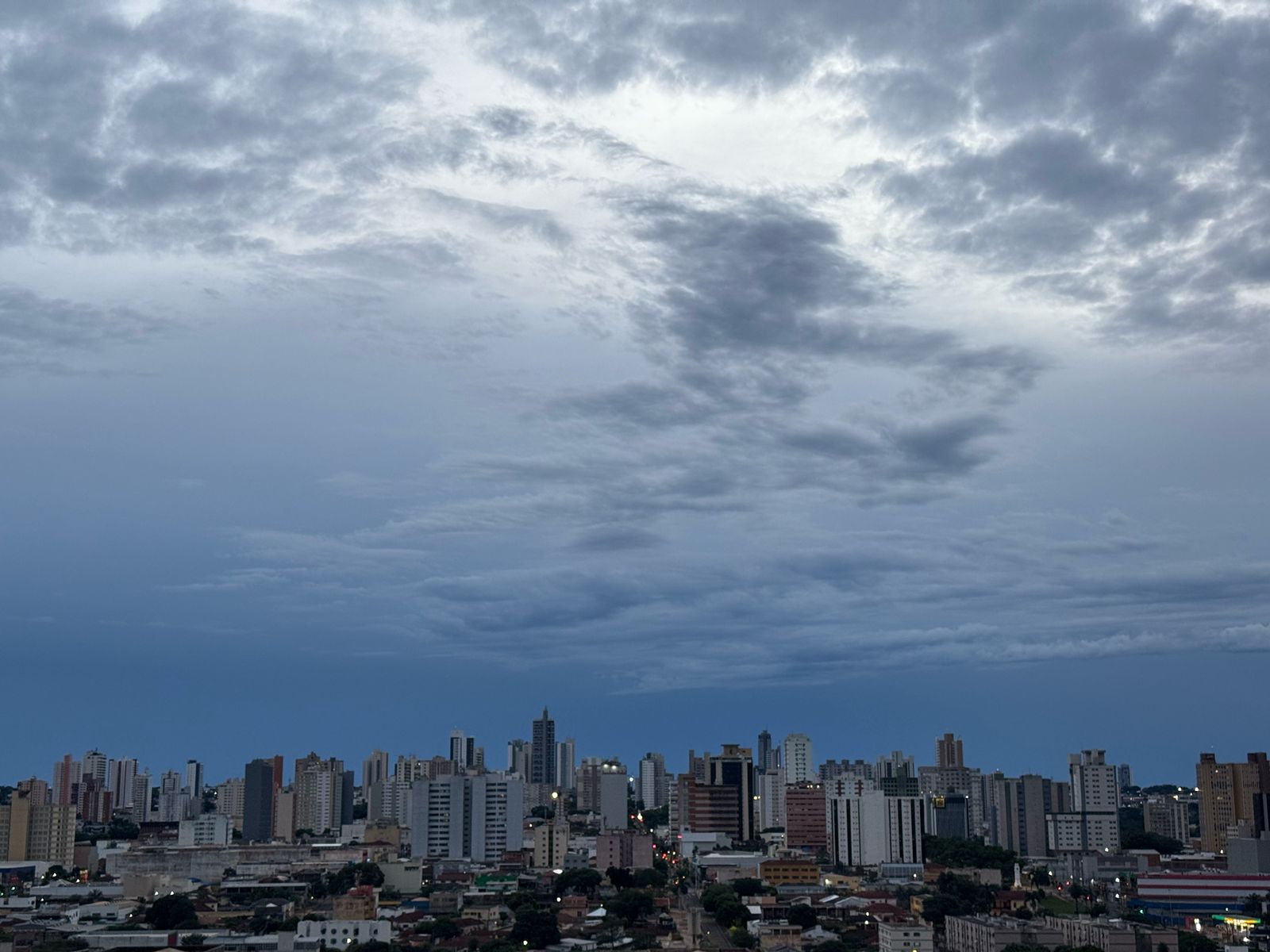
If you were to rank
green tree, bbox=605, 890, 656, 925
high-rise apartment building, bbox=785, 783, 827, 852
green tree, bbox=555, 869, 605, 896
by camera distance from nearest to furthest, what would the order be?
1. green tree, bbox=605, 890, 656, 925
2. green tree, bbox=555, 869, 605, 896
3. high-rise apartment building, bbox=785, 783, 827, 852

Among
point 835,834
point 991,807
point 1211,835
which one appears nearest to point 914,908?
point 835,834

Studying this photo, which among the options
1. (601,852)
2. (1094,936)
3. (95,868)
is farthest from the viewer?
(95,868)

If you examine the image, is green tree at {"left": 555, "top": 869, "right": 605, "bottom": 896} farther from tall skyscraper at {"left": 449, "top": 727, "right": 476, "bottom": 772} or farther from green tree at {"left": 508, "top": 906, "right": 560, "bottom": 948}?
tall skyscraper at {"left": 449, "top": 727, "right": 476, "bottom": 772}

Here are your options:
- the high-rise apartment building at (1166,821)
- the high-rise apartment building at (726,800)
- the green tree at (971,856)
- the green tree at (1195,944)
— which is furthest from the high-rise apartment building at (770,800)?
the green tree at (1195,944)

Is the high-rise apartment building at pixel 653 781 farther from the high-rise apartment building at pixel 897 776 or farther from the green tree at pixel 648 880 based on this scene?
the green tree at pixel 648 880

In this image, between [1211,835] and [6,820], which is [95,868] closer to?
[6,820]

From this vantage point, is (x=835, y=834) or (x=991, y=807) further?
(x=991, y=807)

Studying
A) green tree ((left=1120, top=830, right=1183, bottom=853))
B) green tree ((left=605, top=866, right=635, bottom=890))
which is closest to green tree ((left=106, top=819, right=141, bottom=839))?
green tree ((left=605, top=866, right=635, bottom=890))
